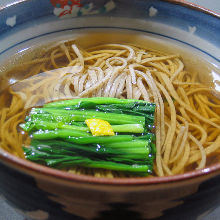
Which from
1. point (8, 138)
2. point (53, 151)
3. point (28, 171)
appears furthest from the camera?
point (8, 138)

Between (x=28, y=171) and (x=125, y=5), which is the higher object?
(x=125, y=5)

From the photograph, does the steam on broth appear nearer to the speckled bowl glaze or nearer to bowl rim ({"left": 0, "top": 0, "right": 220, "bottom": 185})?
the speckled bowl glaze

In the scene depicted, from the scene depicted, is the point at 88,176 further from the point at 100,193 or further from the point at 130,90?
→ the point at 130,90

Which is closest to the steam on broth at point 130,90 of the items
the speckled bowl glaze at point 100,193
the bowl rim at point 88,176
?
the speckled bowl glaze at point 100,193

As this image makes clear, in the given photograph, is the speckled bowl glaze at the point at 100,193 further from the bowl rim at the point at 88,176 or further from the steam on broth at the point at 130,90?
the steam on broth at the point at 130,90

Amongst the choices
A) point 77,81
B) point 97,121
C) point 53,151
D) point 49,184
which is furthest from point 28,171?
point 77,81

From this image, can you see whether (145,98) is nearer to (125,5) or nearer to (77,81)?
(77,81)

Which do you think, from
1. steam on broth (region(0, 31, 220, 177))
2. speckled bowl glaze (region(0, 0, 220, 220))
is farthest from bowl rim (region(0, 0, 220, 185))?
steam on broth (region(0, 31, 220, 177))

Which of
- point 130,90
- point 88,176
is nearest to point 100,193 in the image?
point 88,176
